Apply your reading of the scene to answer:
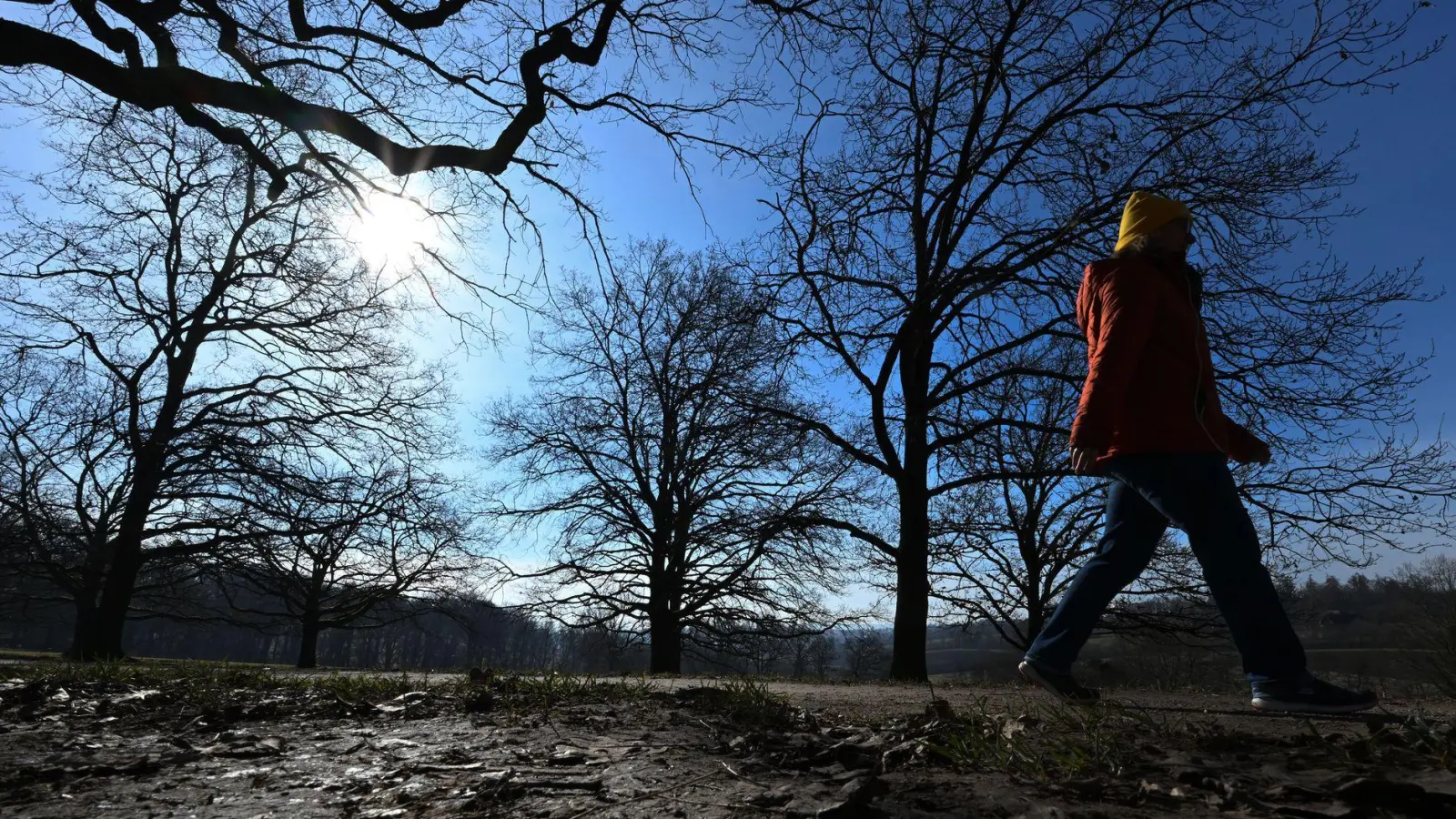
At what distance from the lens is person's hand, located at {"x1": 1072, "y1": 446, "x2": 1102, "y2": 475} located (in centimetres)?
317

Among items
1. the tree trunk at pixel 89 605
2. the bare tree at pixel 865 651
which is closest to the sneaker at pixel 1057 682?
the bare tree at pixel 865 651

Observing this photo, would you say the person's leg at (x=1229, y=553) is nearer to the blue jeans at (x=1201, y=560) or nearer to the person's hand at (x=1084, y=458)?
the blue jeans at (x=1201, y=560)

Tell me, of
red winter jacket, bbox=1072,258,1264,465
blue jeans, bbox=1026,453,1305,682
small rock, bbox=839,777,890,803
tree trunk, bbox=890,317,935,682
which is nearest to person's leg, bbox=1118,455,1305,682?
blue jeans, bbox=1026,453,1305,682

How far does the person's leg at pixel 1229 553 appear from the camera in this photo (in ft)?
9.26

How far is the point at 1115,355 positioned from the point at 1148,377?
0.72ft

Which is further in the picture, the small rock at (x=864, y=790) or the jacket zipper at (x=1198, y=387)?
the jacket zipper at (x=1198, y=387)

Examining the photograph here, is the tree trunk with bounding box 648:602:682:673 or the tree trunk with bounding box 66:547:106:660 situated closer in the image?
the tree trunk with bounding box 66:547:106:660

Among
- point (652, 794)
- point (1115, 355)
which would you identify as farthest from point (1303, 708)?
point (652, 794)

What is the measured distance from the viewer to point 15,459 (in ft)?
48.5

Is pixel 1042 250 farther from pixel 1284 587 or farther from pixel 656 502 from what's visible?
pixel 656 502

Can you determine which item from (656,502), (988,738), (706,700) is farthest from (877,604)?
(988,738)

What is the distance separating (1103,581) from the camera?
3.20 meters

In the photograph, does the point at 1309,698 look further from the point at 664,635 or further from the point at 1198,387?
the point at 664,635

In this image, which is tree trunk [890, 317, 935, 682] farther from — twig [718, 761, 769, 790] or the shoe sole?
twig [718, 761, 769, 790]
